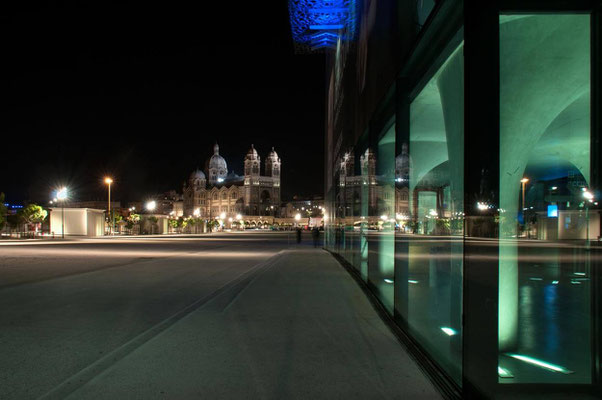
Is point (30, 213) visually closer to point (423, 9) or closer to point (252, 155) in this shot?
point (423, 9)

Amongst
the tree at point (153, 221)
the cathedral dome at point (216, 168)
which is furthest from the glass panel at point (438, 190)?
the cathedral dome at point (216, 168)

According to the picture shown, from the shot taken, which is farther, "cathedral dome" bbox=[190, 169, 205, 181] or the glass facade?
"cathedral dome" bbox=[190, 169, 205, 181]

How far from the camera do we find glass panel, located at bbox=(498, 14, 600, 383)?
159 inches

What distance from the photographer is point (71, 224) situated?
48812 mm

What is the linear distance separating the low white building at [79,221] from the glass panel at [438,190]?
Result: 41162 millimetres

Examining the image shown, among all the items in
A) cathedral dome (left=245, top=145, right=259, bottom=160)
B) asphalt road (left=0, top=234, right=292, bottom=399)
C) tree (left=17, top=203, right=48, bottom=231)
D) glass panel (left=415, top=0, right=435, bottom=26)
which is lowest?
asphalt road (left=0, top=234, right=292, bottom=399)

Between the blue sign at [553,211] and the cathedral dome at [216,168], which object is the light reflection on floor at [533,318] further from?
the cathedral dome at [216,168]

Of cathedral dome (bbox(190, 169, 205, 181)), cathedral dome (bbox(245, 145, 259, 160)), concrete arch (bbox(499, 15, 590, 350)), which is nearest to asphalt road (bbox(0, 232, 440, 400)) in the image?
concrete arch (bbox(499, 15, 590, 350))

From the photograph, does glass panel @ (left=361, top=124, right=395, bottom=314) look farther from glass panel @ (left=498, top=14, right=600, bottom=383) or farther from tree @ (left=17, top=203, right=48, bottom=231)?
tree @ (left=17, top=203, right=48, bottom=231)

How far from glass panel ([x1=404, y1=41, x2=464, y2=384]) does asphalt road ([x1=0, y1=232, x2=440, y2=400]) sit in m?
0.66

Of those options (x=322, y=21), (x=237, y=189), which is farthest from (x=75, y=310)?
(x=237, y=189)

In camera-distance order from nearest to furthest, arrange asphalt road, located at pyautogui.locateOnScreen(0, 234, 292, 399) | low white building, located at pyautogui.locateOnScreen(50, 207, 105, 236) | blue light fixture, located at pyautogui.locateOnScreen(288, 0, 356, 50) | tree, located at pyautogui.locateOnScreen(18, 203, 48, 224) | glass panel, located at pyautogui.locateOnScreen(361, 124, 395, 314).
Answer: asphalt road, located at pyautogui.locateOnScreen(0, 234, 292, 399), glass panel, located at pyautogui.locateOnScreen(361, 124, 395, 314), blue light fixture, located at pyautogui.locateOnScreen(288, 0, 356, 50), tree, located at pyautogui.locateOnScreen(18, 203, 48, 224), low white building, located at pyautogui.locateOnScreen(50, 207, 105, 236)

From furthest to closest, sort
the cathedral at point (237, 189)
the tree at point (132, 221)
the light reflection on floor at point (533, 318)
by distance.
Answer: the cathedral at point (237, 189)
the tree at point (132, 221)
the light reflection on floor at point (533, 318)

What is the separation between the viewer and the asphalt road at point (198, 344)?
3.98 meters
